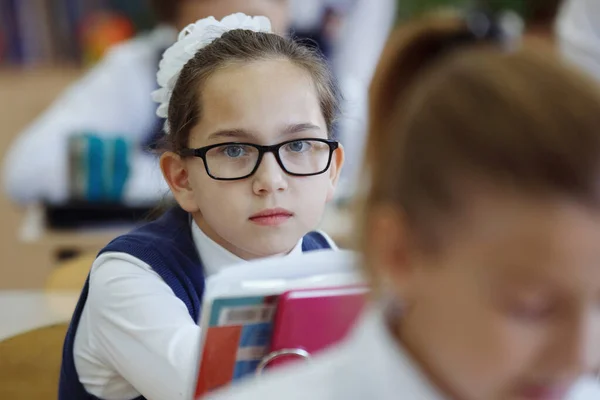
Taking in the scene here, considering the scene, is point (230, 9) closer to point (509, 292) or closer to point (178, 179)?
point (178, 179)

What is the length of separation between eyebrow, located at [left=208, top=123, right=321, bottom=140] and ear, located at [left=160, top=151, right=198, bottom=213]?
62mm

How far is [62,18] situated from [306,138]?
8.87ft

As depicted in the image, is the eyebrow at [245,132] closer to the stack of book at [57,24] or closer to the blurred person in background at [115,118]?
the blurred person in background at [115,118]

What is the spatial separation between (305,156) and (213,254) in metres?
0.15

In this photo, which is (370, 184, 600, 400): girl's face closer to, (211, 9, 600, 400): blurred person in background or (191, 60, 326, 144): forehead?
(211, 9, 600, 400): blurred person in background

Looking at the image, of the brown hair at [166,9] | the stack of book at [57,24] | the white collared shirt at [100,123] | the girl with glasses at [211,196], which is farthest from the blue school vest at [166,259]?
the stack of book at [57,24]

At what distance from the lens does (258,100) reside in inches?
38.0

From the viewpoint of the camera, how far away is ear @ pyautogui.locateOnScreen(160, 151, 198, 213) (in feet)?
3.34

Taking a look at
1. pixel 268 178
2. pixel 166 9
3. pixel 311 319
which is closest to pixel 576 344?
pixel 311 319

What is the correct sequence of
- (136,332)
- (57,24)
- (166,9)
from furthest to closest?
(57,24) < (166,9) < (136,332)

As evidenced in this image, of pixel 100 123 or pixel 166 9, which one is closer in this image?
pixel 166 9

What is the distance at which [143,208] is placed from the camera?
1976 mm

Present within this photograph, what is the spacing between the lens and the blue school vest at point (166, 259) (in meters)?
0.97

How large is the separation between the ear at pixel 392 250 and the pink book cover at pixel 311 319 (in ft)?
0.56
